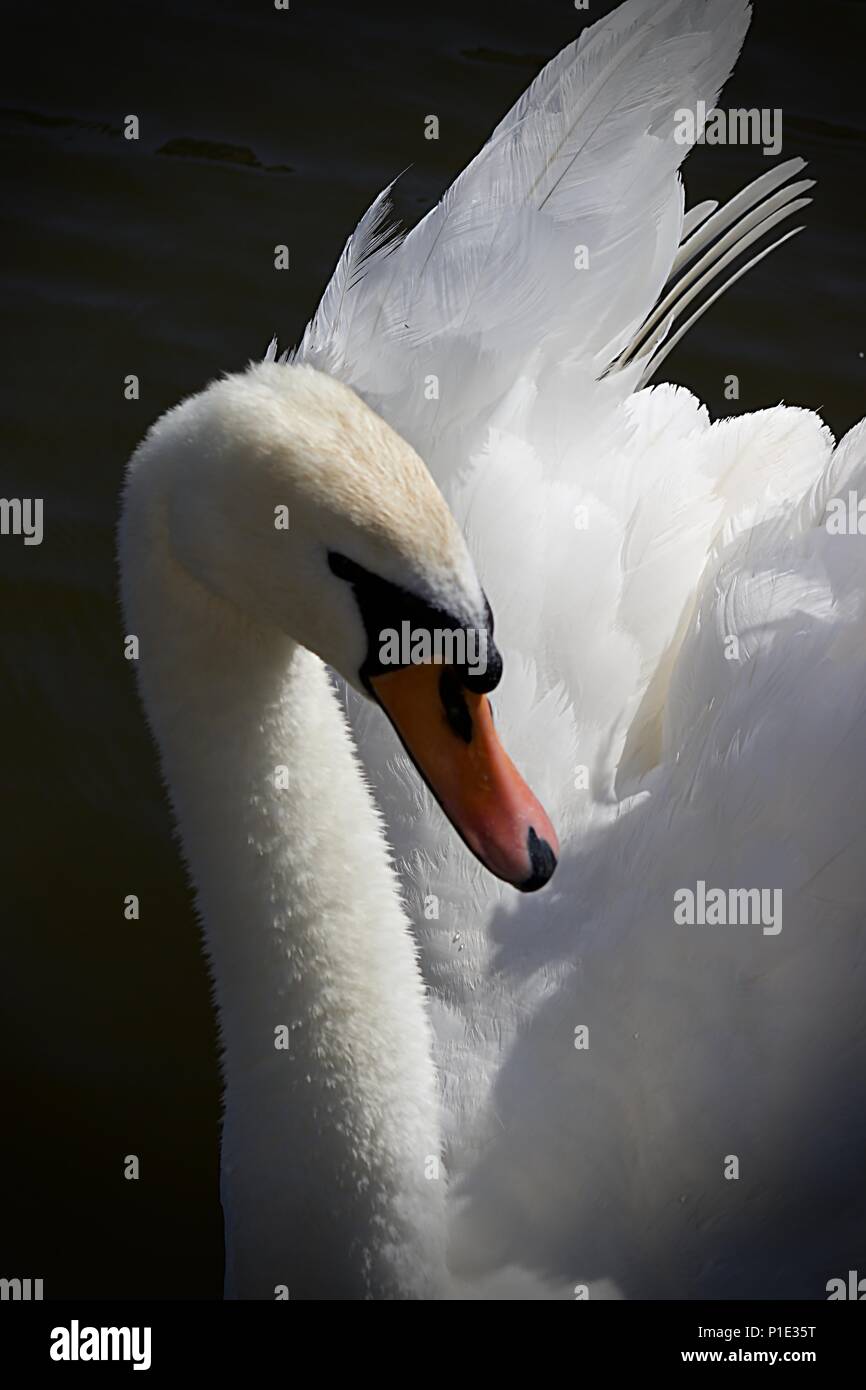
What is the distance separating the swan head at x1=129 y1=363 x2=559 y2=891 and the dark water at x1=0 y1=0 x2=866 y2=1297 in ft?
6.34

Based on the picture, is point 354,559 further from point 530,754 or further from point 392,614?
point 530,754

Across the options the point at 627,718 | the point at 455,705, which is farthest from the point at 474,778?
the point at 627,718

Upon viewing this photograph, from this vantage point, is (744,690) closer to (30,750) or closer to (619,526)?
(619,526)

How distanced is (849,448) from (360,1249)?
215 cm

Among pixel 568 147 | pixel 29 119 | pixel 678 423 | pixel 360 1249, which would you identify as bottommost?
pixel 360 1249

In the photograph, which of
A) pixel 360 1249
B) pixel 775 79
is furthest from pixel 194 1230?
pixel 775 79

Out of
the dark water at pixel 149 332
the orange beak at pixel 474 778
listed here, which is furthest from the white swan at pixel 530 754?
the dark water at pixel 149 332

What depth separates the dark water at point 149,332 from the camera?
463 centimetres

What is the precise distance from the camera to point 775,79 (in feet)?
27.2

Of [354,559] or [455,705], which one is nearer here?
[354,559]

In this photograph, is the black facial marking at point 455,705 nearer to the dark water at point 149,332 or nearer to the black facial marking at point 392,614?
the black facial marking at point 392,614

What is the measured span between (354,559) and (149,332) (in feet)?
15.3

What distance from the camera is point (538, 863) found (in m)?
2.96

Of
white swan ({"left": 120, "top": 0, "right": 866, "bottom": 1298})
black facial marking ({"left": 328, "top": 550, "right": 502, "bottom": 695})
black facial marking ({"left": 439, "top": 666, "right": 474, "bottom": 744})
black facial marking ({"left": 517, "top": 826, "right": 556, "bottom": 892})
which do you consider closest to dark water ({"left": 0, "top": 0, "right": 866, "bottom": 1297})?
white swan ({"left": 120, "top": 0, "right": 866, "bottom": 1298})
